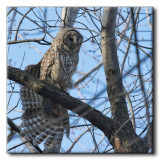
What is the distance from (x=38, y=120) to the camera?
3354mm

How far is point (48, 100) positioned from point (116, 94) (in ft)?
3.48

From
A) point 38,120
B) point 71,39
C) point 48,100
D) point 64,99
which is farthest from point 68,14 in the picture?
point 38,120

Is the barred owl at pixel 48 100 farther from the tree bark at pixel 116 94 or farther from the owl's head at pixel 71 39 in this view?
the tree bark at pixel 116 94

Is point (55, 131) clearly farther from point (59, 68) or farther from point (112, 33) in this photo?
point (112, 33)

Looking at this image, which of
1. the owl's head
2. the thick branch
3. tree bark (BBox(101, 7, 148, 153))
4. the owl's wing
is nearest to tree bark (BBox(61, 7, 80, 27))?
the owl's head

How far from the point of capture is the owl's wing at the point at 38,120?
318 cm

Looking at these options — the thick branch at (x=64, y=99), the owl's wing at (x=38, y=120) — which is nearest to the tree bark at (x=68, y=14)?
the owl's wing at (x=38, y=120)

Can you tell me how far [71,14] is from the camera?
3.21 meters

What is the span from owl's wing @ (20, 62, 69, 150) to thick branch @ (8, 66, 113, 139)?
761 millimetres

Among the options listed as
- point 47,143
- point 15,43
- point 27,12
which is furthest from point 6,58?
point 47,143

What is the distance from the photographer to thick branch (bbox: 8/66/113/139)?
2.44m

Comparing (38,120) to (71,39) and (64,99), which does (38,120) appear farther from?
(71,39)

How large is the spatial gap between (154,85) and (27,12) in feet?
4.97
